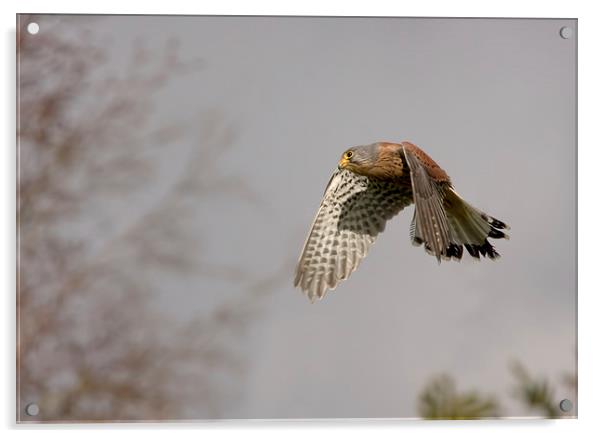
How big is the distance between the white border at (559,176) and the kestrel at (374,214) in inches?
14.0

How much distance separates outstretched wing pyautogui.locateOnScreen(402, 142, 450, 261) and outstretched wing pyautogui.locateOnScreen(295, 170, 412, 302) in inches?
5.6

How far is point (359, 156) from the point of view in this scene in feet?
9.50

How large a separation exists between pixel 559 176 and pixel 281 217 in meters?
0.98

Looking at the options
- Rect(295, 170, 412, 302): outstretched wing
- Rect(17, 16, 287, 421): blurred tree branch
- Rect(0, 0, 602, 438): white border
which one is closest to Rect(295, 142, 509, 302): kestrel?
Rect(295, 170, 412, 302): outstretched wing

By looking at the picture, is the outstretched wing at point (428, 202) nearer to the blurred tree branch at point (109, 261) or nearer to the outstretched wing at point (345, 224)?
the outstretched wing at point (345, 224)

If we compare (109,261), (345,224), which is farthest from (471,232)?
(109,261)

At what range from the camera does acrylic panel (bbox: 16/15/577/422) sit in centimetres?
283

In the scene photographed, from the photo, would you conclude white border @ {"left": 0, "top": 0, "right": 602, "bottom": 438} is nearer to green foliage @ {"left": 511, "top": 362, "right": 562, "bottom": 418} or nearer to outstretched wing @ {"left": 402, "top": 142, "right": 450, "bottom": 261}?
green foliage @ {"left": 511, "top": 362, "right": 562, "bottom": 418}

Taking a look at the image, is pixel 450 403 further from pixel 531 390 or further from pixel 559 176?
pixel 559 176

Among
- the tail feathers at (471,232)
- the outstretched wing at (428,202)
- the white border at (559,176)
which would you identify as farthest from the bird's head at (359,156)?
the white border at (559,176)

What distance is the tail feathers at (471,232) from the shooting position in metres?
2.90

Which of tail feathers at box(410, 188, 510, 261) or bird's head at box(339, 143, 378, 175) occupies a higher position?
bird's head at box(339, 143, 378, 175)

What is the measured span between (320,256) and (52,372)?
3.28ft

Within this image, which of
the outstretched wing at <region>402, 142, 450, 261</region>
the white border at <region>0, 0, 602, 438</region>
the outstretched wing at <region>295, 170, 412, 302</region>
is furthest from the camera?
the outstretched wing at <region>295, 170, 412, 302</region>
